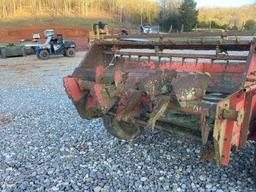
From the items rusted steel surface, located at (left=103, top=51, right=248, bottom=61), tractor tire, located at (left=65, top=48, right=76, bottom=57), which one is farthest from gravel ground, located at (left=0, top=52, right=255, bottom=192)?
tractor tire, located at (left=65, top=48, right=76, bottom=57)

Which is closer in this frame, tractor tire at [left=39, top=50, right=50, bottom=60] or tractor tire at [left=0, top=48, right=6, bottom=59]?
tractor tire at [left=39, top=50, right=50, bottom=60]

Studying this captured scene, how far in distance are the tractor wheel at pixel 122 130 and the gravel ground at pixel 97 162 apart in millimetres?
100

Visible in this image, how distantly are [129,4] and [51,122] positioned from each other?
190ft

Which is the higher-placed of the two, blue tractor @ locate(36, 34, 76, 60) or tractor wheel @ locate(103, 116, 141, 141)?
tractor wheel @ locate(103, 116, 141, 141)

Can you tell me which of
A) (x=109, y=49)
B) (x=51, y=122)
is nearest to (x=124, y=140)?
(x=109, y=49)

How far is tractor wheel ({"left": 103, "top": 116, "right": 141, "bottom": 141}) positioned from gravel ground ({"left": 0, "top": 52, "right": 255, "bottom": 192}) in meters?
0.10

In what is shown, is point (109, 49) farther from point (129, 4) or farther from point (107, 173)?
point (129, 4)

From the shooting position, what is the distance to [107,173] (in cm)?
396

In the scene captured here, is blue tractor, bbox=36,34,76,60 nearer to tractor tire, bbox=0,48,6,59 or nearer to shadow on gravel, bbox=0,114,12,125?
tractor tire, bbox=0,48,6,59

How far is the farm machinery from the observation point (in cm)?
305

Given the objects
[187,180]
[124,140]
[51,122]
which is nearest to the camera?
[187,180]

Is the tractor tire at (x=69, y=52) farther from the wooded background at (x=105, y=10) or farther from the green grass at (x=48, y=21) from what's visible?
the green grass at (x=48, y=21)

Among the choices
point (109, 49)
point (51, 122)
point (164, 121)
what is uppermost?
point (109, 49)

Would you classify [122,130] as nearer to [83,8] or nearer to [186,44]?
Answer: [186,44]
